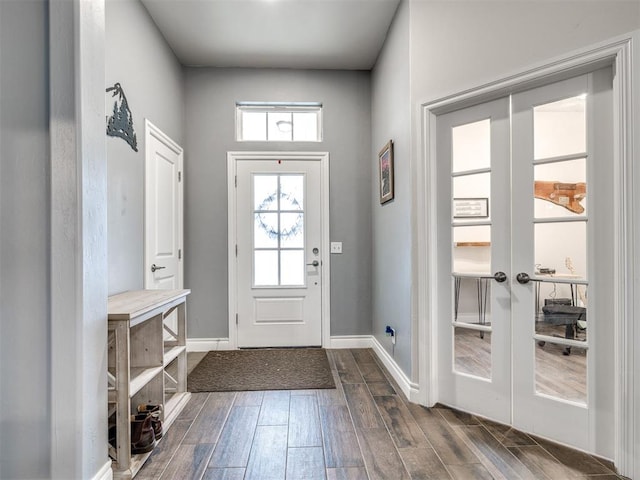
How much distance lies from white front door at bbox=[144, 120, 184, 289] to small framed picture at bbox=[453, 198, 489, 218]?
2213mm

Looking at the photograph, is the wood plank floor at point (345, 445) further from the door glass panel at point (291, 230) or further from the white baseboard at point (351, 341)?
the door glass panel at point (291, 230)

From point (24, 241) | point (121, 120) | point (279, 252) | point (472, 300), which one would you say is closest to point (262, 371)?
point (279, 252)

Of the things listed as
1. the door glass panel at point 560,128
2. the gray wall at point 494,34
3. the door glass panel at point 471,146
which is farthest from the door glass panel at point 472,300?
the gray wall at point 494,34

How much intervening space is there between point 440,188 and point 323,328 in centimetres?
196

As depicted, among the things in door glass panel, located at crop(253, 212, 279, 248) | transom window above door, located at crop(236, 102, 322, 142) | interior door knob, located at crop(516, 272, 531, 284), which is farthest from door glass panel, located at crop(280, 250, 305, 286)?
interior door knob, located at crop(516, 272, 531, 284)

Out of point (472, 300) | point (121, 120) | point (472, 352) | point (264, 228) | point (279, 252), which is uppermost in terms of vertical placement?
point (121, 120)

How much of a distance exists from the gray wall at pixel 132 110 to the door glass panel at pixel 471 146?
7.11ft

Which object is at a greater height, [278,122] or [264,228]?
[278,122]

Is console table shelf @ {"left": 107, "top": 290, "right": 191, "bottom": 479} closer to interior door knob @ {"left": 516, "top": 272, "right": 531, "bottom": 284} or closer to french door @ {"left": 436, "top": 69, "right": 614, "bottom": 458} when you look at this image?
french door @ {"left": 436, "top": 69, "right": 614, "bottom": 458}

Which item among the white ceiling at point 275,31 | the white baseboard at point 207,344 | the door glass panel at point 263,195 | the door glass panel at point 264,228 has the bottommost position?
the white baseboard at point 207,344

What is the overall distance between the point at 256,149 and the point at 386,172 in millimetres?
1387

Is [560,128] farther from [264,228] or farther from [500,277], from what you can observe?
[264,228]

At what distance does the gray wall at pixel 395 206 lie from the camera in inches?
98.8

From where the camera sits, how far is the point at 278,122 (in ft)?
12.1
